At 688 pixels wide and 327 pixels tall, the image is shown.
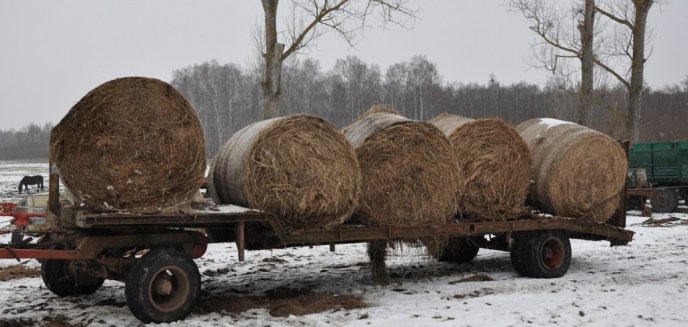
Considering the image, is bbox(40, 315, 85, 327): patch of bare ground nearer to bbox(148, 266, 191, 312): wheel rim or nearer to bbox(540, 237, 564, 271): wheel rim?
bbox(148, 266, 191, 312): wheel rim

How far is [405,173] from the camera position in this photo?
27.7 ft

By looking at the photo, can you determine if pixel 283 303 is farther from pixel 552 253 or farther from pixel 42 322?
pixel 552 253

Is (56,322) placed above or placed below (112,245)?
below

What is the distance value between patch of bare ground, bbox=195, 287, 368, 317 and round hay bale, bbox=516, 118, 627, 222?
376cm

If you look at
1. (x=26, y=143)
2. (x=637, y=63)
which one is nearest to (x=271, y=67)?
(x=637, y=63)

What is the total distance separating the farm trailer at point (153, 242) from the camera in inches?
258

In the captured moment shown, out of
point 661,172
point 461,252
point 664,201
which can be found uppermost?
point 661,172

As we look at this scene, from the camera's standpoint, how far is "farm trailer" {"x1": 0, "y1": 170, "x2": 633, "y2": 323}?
6562mm

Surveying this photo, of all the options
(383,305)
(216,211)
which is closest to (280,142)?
(216,211)

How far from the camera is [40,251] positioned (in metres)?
6.49

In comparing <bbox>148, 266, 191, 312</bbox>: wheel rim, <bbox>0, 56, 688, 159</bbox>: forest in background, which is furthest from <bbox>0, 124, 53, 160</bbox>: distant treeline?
<bbox>148, 266, 191, 312</bbox>: wheel rim

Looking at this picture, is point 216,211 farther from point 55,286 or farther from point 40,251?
point 55,286

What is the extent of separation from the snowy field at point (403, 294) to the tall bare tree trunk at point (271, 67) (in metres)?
3.26

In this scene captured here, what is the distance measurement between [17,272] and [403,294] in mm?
5735
